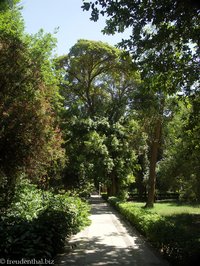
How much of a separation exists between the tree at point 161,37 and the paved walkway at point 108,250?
17.0ft

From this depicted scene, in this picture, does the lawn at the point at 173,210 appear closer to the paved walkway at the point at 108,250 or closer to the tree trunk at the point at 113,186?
the tree trunk at the point at 113,186

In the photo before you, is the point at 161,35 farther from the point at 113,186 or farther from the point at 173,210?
the point at 113,186

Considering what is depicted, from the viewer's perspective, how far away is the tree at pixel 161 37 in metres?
8.46

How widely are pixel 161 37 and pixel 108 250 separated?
6.53m

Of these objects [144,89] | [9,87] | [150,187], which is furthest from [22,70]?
[150,187]

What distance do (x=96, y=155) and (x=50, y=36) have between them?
15412 millimetres

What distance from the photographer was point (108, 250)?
1038 cm

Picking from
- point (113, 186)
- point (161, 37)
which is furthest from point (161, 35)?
point (113, 186)

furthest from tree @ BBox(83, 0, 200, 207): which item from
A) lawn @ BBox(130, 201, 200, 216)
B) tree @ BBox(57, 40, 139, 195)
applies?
tree @ BBox(57, 40, 139, 195)

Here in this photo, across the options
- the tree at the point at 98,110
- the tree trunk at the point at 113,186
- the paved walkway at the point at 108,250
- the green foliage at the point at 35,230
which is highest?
the tree at the point at 98,110

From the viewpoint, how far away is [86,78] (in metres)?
36.6

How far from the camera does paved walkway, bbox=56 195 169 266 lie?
8.77 metres

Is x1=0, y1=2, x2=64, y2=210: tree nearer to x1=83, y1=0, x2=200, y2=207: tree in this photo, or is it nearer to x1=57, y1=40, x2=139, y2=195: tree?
x1=83, y1=0, x2=200, y2=207: tree

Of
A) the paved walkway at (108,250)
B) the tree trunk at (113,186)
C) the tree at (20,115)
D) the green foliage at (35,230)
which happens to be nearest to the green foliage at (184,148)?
the paved walkway at (108,250)
